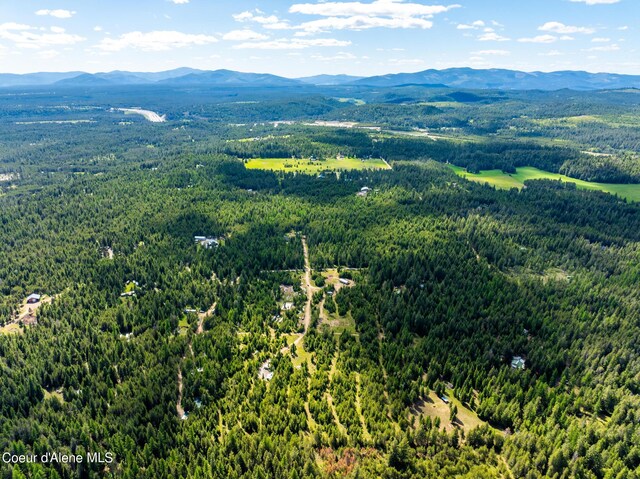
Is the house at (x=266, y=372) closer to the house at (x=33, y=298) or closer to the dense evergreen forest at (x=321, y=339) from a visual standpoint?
the dense evergreen forest at (x=321, y=339)

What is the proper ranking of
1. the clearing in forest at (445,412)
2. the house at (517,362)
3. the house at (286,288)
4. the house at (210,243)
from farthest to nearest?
the house at (210,243) < the house at (286,288) < the house at (517,362) < the clearing in forest at (445,412)

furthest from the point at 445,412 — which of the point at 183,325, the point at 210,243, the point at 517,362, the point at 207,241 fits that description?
the point at 207,241

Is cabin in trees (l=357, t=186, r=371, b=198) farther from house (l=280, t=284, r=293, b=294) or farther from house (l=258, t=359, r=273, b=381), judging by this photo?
house (l=258, t=359, r=273, b=381)

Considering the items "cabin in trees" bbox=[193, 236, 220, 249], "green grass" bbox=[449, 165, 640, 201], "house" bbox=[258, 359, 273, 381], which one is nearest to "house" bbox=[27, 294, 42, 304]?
"cabin in trees" bbox=[193, 236, 220, 249]

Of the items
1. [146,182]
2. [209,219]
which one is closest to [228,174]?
[146,182]

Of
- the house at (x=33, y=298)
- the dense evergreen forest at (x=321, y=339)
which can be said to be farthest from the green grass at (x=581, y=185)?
the house at (x=33, y=298)

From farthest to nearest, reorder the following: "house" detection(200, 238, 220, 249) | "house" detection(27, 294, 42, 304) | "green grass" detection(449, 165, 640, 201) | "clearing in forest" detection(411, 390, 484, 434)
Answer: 1. "green grass" detection(449, 165, 640, 201)
2. "house" detection(200, 238, 220, 249)
3. "house" detection(27, 294, 42, 304)
4. "clearing in forest" detection(411, 390, 484, 434)

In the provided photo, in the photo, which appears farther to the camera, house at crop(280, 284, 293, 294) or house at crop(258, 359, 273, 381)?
house at crop(280, 284, 293, 294)
